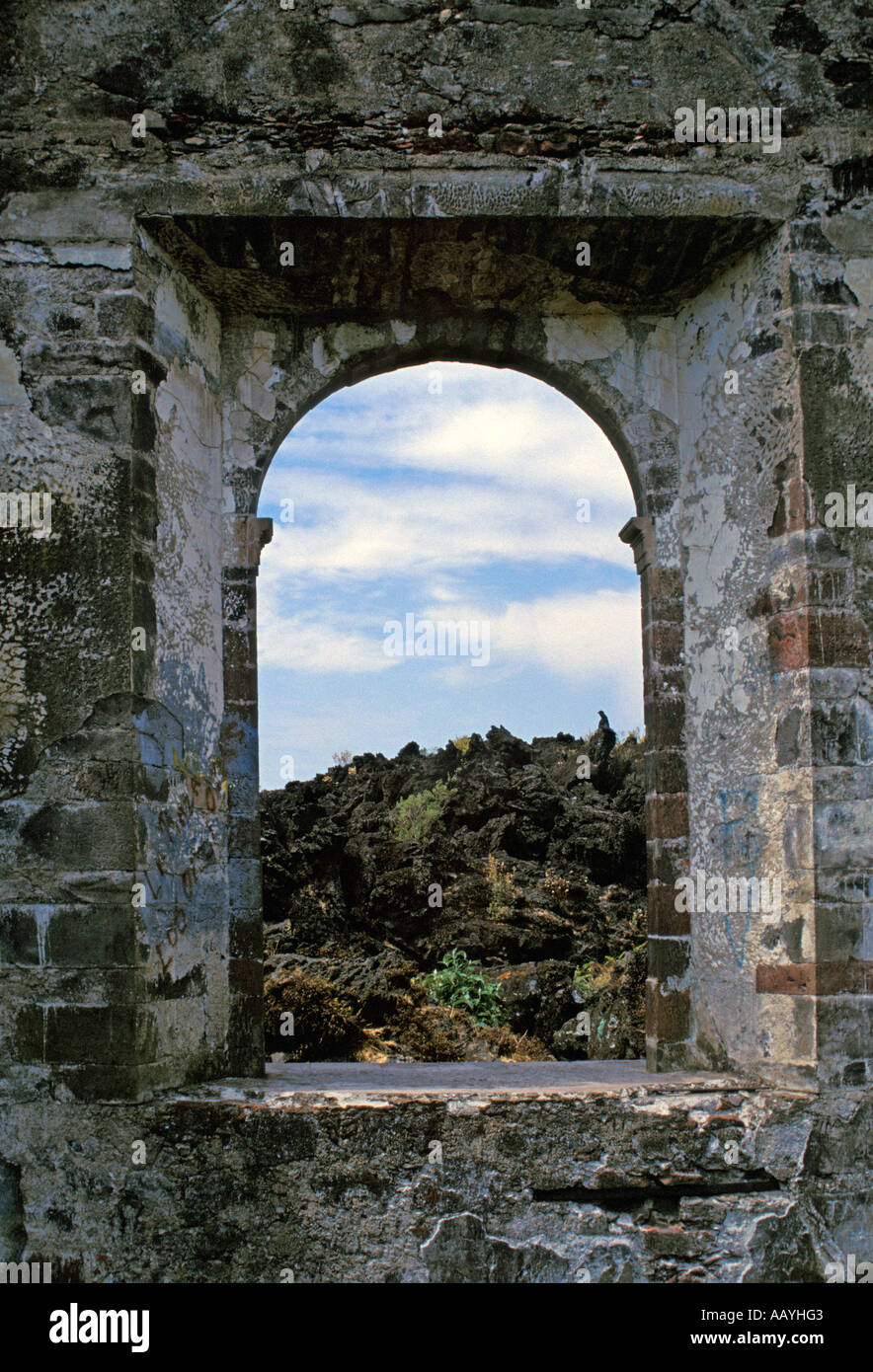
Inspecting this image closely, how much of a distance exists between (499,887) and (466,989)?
5.42 feet

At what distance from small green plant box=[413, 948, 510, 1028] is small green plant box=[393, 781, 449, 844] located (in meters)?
2.19

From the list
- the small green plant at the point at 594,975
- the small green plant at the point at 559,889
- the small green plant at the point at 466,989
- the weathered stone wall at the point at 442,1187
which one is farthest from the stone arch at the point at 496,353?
the small green plant at the point at 559,889

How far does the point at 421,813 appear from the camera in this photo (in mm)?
Answer: 10922

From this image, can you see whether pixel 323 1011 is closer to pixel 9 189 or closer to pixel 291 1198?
pixel 291 1198

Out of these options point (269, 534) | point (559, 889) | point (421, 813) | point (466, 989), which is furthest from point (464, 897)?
point (269, 534)

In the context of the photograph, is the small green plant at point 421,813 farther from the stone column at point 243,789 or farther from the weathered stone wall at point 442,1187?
the weathered stone wall at point 442,1187

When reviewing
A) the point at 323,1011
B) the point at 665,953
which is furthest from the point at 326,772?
the point at 665,953

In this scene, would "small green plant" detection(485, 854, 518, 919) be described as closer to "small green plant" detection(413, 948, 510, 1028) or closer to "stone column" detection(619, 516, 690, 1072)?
"small green plant" detection(413, 948, 510, 1028)

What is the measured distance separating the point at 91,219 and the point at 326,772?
967 cm

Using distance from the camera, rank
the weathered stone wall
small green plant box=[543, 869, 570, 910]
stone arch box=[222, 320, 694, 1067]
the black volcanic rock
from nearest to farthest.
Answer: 1. the weathered stone wall
2. stone arch box=[222, 320, 694, 1067]
3. the black volcanic rock
4. small green plant box=[543, 869, 570, 910]

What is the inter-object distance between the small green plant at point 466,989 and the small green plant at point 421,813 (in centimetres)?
219

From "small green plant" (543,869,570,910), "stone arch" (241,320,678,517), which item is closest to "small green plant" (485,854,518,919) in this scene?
"small green plant" (543,869,570,910)

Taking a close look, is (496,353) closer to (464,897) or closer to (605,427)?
(605,427)

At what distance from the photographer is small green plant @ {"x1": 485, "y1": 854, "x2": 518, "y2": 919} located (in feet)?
29.4
